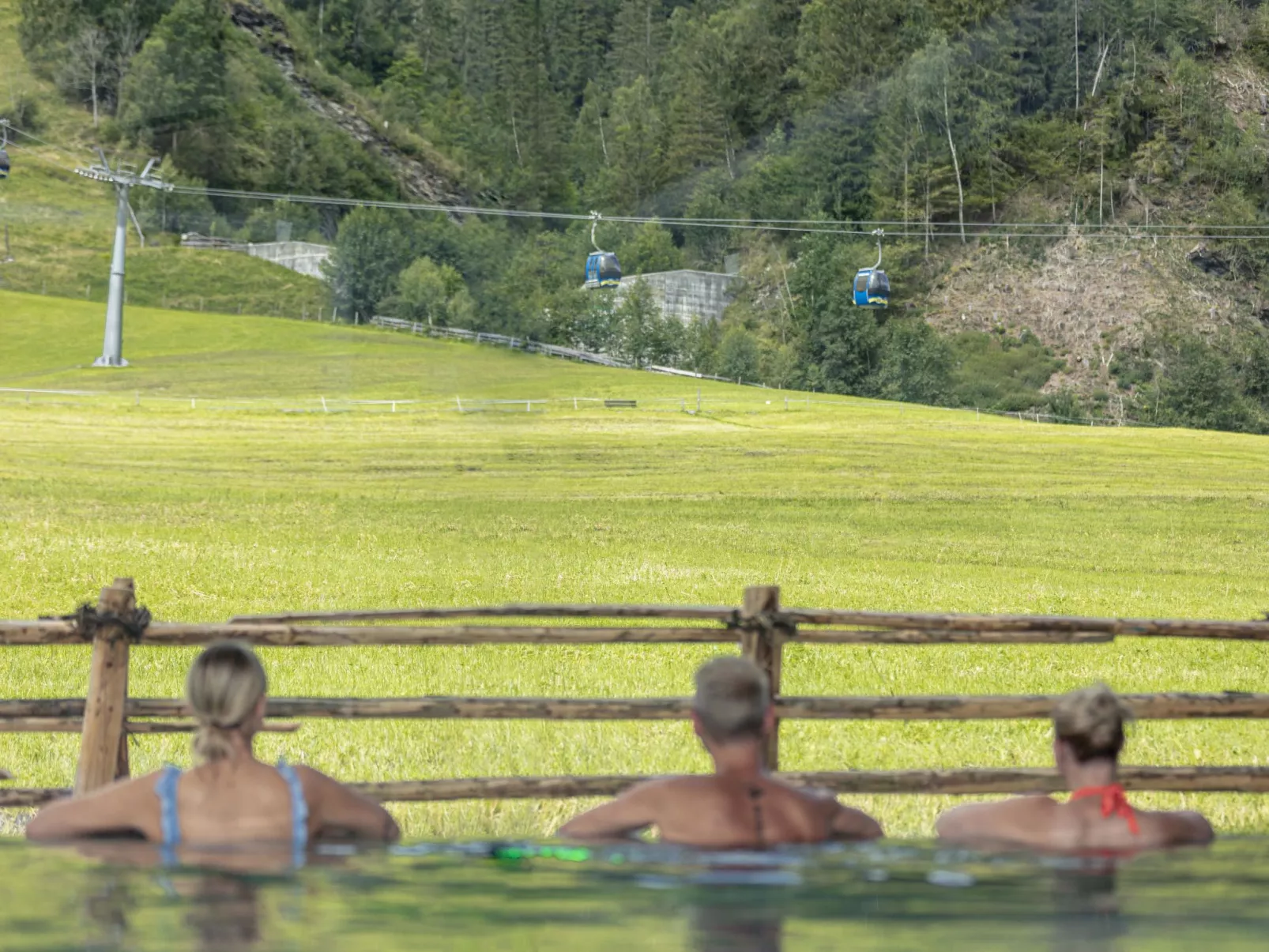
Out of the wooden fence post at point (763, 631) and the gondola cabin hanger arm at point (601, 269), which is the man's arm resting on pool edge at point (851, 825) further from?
the gondola cabin hanger arm at point (601, 269)

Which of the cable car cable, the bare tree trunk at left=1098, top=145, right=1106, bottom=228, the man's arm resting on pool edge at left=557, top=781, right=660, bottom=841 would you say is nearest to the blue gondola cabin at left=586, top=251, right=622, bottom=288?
the cable car cable

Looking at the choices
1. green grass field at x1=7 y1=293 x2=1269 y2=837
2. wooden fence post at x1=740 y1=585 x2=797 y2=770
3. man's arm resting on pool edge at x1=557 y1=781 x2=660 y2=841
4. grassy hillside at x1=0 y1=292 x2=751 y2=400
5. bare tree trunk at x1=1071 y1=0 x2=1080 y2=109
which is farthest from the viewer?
bare tree trunk at x1=1071 y1=0 x2=1080 y2=109

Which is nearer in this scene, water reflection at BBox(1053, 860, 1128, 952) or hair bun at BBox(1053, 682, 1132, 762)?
water reflection at BBox(1053, 860, 1128, 952)

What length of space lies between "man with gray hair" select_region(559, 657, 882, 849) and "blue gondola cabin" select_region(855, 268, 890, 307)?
3732cm

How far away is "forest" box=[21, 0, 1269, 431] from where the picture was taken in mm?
68062

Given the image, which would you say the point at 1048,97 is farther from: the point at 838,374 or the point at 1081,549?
the point at 1081,549

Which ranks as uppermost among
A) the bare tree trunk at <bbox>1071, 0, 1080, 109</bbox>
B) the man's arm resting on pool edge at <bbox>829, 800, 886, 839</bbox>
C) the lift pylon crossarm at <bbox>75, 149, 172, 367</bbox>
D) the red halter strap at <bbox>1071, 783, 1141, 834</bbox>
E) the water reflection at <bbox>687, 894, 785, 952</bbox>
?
the bare tree trunk at <bbox>1071, 0, 1080, 109</bbox>

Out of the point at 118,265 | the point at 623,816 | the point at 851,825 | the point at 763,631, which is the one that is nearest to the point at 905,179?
the point at 118,265

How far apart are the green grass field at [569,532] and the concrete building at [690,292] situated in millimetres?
7718

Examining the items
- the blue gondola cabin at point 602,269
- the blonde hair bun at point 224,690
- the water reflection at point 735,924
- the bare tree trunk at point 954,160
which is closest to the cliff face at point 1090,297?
the bare tree trunk at point 954,160

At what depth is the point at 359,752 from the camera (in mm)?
12719

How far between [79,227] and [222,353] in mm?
21649

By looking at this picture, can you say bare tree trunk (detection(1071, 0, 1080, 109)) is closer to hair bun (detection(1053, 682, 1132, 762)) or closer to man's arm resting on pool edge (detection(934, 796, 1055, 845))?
man's arm resting on pool edge (detection(934, 796, 1055, 845))

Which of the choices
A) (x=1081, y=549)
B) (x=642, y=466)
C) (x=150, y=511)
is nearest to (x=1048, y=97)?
(x=642, y=466)
